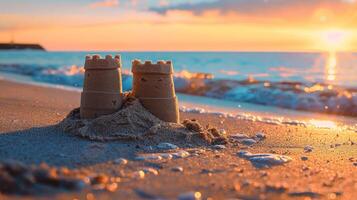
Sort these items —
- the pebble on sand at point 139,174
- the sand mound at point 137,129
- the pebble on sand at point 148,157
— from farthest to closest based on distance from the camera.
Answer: the sand mound at point 137,129 < the pebble on sand at point 148,157 < the pebble on sand at point 139,174

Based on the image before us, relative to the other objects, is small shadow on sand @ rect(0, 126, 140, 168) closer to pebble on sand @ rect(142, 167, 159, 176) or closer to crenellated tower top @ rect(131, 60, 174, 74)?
pebble on sand @ rect(142, 167, 159, 176)

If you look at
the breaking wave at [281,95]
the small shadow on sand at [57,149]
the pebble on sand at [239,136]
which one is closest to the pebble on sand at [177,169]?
the small shadow on sand at [57,149]

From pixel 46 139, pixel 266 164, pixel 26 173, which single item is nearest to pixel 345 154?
pixel 266 164

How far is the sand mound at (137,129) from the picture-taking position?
4672mm

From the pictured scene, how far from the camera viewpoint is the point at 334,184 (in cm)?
Answer: 354

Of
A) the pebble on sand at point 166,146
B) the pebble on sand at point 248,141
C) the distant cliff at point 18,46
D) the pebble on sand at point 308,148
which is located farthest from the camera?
the distant cliff at point 18,46

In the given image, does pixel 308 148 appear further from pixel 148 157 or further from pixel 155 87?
pixel 148 157

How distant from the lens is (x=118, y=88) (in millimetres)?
5016

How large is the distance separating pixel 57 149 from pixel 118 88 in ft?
3.53

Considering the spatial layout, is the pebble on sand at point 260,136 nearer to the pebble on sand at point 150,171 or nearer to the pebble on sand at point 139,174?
the pebble on sand at point 150,171

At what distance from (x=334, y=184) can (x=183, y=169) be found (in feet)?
3.53

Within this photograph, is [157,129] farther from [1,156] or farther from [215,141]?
[1,156]

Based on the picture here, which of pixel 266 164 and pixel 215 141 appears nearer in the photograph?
pixel 266 164

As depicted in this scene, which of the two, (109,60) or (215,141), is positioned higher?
(109,60)
